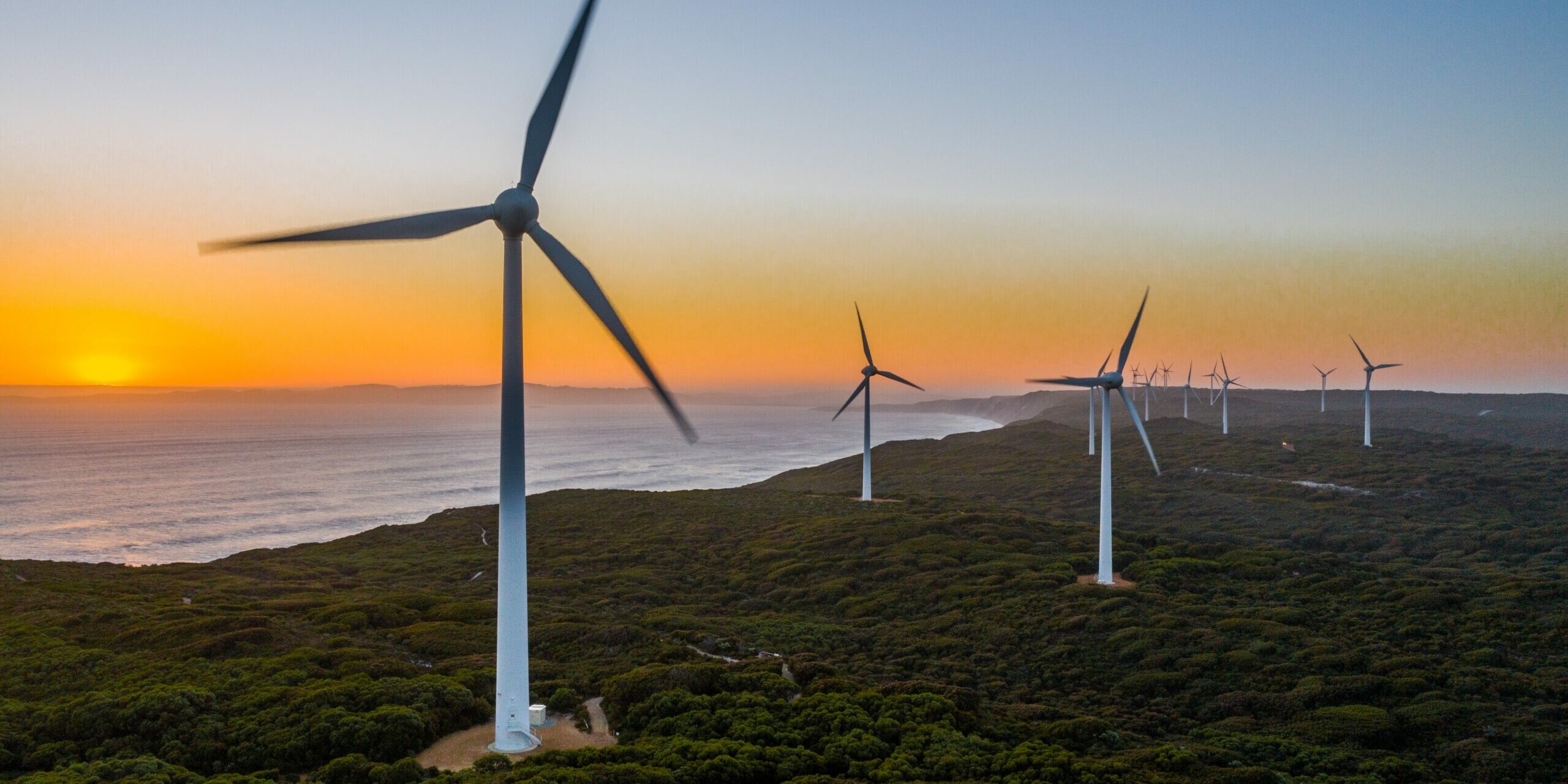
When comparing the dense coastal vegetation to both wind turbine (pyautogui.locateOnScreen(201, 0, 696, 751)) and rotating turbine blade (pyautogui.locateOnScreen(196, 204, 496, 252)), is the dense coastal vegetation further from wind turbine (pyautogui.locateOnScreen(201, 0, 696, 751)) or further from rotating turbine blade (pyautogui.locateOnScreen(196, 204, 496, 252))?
rotating turbine blade (pyautogui.locateOnScreen(196, 204, 496, 252))

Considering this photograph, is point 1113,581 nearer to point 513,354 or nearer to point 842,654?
point 842,654

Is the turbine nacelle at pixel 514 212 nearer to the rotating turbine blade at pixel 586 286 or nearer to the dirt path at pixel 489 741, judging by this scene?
the rotating turbine blade at pixel 586 286

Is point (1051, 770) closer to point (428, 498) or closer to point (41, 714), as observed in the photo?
point (41, 714)

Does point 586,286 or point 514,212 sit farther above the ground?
point 514,212

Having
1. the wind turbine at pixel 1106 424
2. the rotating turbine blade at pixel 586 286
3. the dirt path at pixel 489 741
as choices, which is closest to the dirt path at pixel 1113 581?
the wind turbine at pixel 1106 424

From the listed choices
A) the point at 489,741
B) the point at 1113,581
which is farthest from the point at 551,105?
the point at 1113,581

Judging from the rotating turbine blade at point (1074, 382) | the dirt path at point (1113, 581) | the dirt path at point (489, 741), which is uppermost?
the rotating turbine blade at point (1074, 382)

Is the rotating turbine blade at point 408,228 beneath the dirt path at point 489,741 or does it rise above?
above
